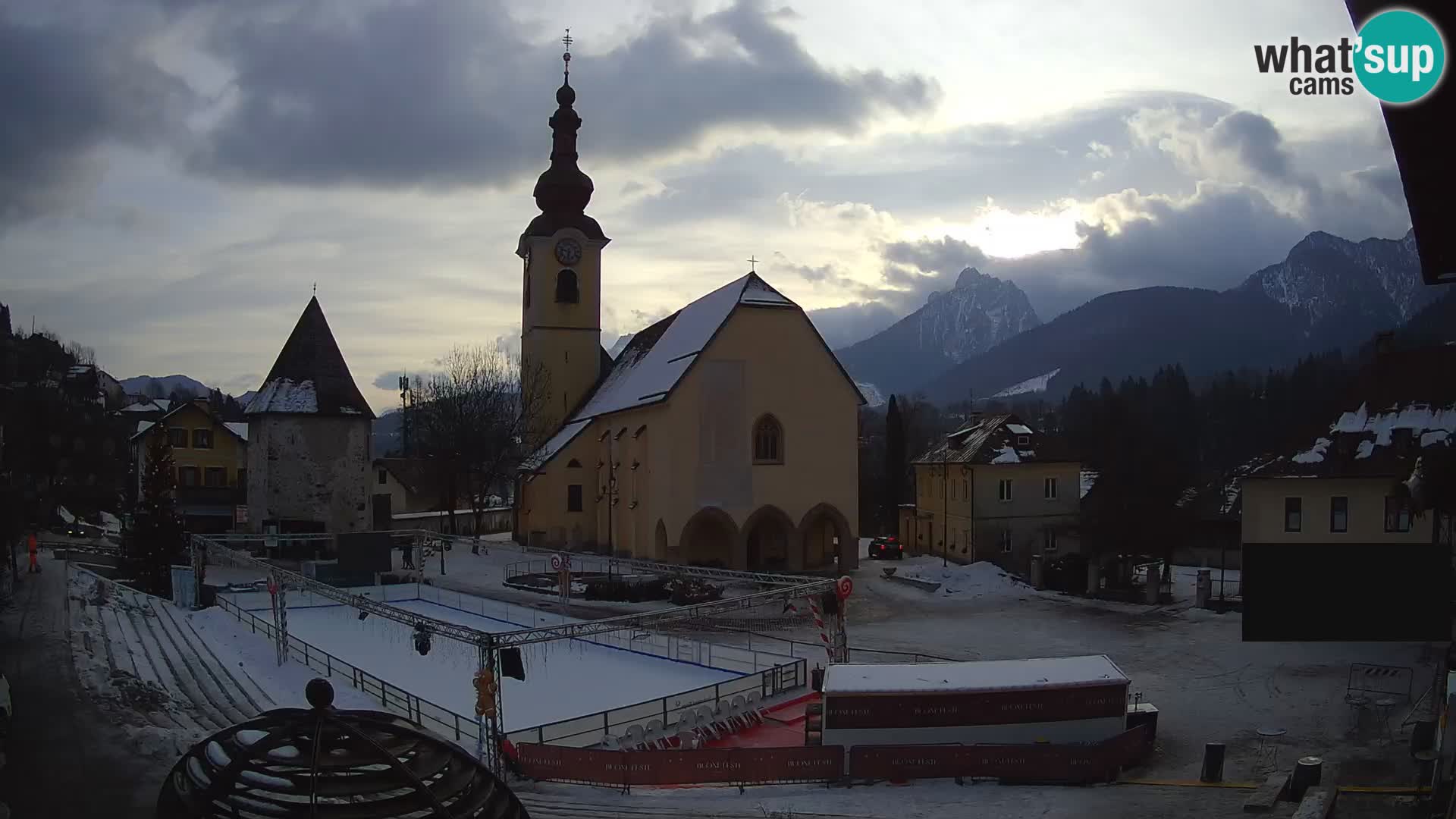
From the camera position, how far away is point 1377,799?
527 inches

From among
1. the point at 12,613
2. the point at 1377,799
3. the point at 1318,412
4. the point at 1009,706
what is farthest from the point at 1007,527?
the point at 12,613

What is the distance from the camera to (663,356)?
46.1 m

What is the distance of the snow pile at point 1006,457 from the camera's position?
150 ft

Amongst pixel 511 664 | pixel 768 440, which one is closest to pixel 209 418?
pixel 768 440

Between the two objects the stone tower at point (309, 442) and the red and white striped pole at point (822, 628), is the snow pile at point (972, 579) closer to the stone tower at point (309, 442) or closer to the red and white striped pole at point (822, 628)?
the red and white striped pole at point (822, 628)

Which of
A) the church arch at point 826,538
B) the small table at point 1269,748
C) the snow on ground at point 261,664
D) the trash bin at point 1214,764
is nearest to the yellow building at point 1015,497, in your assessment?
the church arch at point 826,538

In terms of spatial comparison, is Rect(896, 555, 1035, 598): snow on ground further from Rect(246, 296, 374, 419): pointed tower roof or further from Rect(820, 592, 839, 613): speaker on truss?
Rect(246, 296, 374, 419): pointed tower roof

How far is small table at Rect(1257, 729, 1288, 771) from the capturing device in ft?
54.1

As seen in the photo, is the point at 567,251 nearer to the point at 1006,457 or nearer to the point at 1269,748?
the point at 1006,457

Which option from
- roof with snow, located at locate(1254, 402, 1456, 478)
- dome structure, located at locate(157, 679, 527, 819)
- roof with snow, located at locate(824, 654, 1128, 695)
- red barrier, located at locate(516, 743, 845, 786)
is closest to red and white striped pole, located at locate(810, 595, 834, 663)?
roof with snow, located at locate(824, 654, 1128, 695)

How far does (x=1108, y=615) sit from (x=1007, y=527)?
1397 cm

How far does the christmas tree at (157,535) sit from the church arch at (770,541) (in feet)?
66.8

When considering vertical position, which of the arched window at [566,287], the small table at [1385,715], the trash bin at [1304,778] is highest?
the arched window at [566,287]

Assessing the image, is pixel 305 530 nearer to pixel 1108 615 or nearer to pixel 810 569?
pixel 810 569
